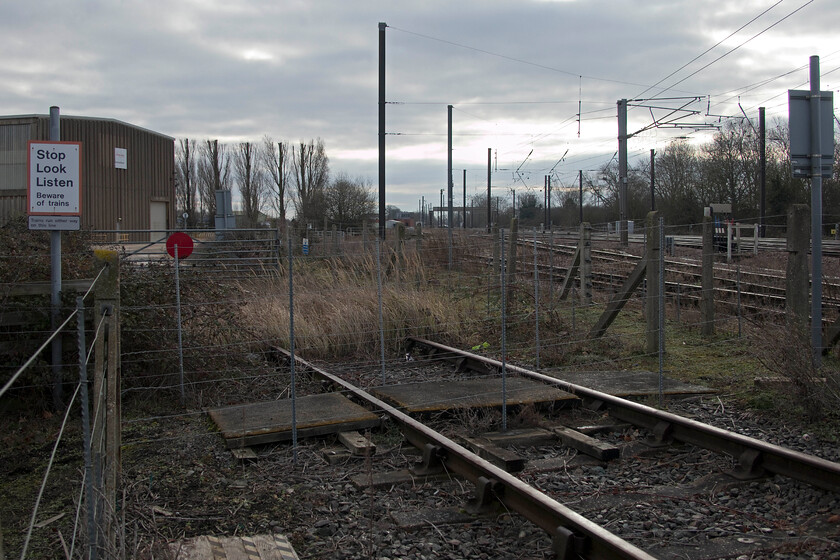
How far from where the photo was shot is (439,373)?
916 centimetres

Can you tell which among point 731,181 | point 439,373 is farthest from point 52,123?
point 731,181

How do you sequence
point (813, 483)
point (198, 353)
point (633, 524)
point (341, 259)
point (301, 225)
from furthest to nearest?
point (301, 225)
point (341, 259)
point (198, 353)
point (813, 483)
point (633, 524)

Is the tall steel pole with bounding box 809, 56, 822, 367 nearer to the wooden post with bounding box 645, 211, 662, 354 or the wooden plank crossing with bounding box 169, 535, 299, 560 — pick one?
the wooden post with bounding box 645, 211, 662, 354

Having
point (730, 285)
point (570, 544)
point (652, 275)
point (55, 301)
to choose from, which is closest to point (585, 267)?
point (652, 275)

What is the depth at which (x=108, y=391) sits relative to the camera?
4281 millimetres

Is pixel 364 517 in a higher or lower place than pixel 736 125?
lower

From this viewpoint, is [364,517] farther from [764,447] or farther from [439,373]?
[439,373]

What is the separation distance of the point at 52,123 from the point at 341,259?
668 cm

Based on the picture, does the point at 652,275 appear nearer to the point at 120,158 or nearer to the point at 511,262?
the point at 511,262

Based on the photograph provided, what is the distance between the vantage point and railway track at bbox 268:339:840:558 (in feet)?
13.2

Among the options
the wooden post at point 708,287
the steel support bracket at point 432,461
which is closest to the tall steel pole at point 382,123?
the wooden post at point 708,287

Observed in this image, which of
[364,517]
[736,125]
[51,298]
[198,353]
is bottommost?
[364,517]

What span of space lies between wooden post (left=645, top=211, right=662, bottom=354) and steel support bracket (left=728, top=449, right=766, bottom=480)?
13.7ft

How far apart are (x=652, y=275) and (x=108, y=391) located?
7.06m
